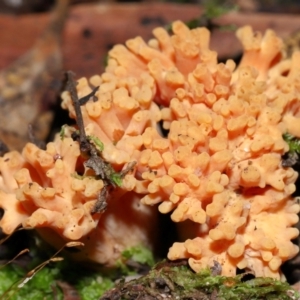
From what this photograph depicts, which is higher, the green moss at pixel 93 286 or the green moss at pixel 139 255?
the green moss at pixel 139 255

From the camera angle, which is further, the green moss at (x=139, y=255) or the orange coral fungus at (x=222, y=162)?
the green moss at (x=139, y=255)

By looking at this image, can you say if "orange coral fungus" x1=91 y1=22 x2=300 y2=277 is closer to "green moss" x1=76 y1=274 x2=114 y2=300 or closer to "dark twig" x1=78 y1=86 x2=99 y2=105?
"dark twig" x1=78 y1=86 x2=99 y2=105

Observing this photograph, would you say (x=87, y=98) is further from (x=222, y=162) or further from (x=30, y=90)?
(x=30, y=90)

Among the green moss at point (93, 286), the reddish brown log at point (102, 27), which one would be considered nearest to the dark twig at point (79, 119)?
the green moss at point (93, 286)

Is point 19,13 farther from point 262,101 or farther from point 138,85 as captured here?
point 262,101

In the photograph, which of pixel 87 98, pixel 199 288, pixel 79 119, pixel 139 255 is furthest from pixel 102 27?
pixel 199 288

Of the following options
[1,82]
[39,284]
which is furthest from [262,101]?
[1,82]

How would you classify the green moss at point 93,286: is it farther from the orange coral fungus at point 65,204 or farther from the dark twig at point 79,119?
the dark twig at point 79,119

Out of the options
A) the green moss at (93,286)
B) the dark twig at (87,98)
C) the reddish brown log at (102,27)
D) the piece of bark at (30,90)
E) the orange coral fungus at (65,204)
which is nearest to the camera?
the orange coral fungus at (65,204)

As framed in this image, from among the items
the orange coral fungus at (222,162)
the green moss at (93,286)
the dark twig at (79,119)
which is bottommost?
the green moss at (93,286)
